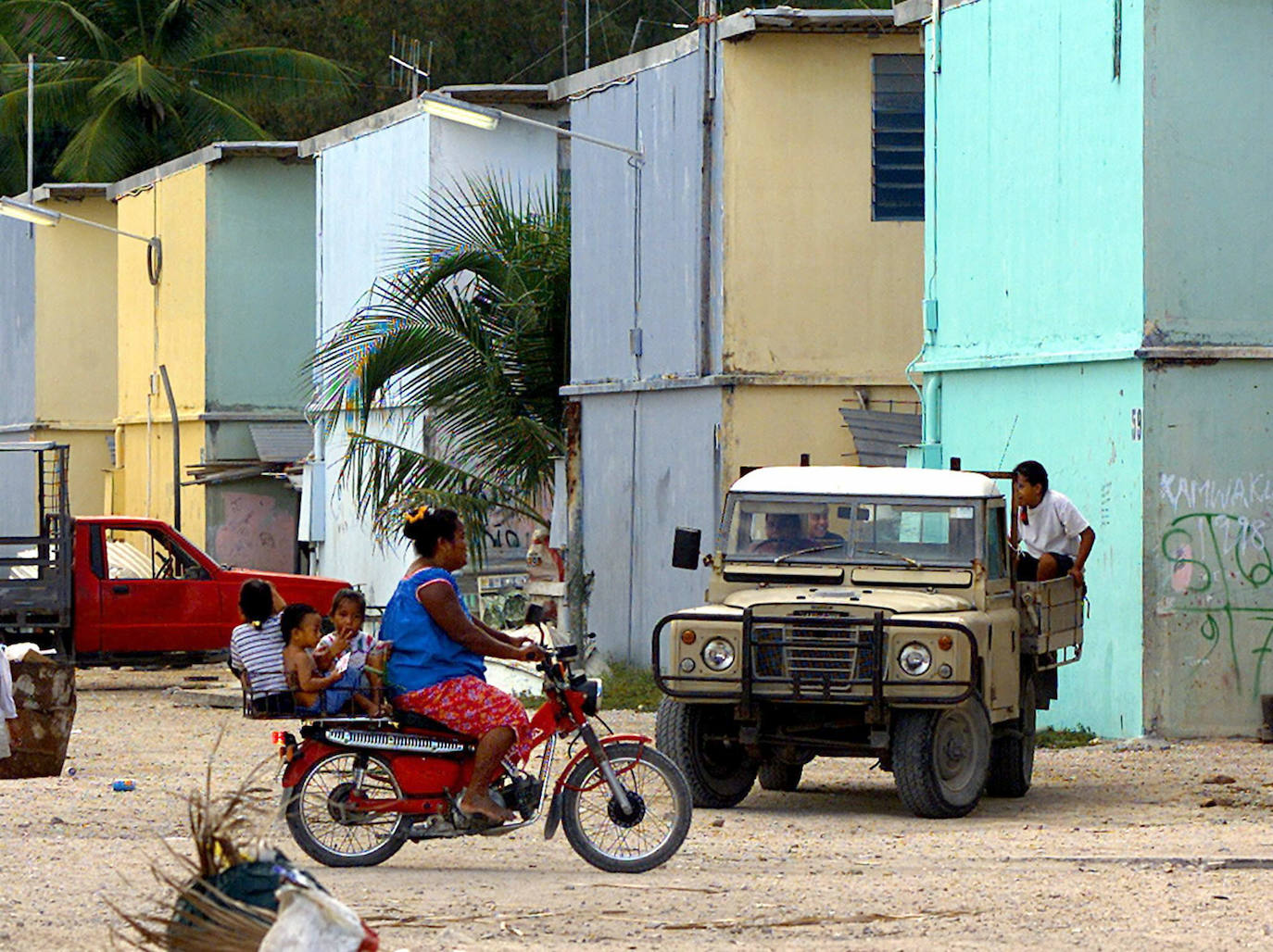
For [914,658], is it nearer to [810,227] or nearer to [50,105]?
[810,227]

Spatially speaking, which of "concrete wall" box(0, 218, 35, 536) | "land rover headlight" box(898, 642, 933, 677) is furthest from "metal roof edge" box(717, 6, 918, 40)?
"concrete wall" box(0, 218, 35, 536)

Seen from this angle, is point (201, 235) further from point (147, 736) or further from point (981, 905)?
point (981, 905)

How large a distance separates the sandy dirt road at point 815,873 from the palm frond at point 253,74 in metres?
33.7

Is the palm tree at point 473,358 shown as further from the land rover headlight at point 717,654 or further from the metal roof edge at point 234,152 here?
the land rover headlight at point 717,654

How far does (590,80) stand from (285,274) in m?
12.6

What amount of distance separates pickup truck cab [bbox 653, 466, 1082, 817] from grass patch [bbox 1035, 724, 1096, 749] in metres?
2.36

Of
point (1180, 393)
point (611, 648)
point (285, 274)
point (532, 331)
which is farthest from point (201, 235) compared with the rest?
point (1180, 393)

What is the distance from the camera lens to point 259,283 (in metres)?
37.2

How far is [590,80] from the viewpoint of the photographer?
25.9m

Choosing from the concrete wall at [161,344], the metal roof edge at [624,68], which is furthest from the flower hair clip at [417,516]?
the concrete wall at [161,344]

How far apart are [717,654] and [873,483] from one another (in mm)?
1700

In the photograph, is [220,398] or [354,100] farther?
[354,100]

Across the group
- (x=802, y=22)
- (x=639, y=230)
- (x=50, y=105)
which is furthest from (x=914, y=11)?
(x=50, y=105)

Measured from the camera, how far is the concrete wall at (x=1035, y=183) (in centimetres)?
1727
